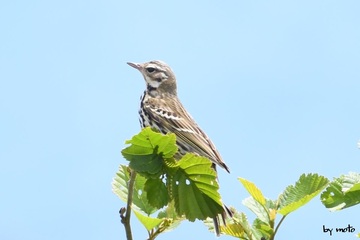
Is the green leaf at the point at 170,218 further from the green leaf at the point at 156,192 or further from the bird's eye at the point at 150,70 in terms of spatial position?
the bird's eye at the point at 150,70

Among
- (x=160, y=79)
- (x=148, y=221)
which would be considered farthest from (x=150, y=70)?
(x=148, y=221)

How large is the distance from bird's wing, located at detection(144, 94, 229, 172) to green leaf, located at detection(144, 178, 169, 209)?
4594 mm

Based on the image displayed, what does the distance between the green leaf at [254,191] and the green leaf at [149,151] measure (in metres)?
0.63

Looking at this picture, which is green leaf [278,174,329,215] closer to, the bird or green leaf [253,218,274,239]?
green leaf [253,218,274,239]

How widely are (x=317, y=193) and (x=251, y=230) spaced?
447 mm

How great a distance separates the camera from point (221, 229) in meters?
3.57

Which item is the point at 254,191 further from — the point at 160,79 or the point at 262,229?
the point at 160,79

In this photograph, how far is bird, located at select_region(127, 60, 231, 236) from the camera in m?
8.89

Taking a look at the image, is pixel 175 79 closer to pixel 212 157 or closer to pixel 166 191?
pixel 212 157

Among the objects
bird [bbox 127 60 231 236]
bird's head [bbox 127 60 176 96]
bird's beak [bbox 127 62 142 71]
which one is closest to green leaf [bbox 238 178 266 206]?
bird [bbox 127 60 231 236]

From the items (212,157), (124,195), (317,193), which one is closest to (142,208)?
(124,195)

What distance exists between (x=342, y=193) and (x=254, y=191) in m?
0.51

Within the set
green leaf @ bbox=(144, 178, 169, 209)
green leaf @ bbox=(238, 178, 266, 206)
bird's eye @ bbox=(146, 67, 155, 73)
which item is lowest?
green leaf @ bbox=(238, 178, 266, 206)

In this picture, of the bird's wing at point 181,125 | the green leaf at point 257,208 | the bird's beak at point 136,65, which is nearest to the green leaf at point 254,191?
the green leaf at point 257,208
